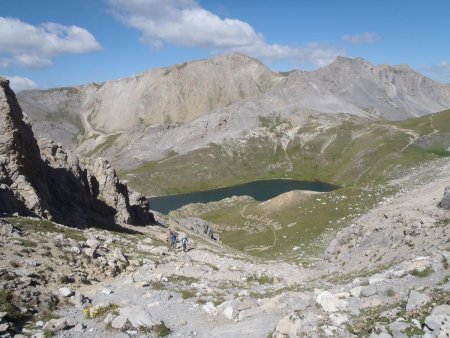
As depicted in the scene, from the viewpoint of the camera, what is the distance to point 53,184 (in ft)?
151

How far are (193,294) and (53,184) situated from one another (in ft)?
90.0

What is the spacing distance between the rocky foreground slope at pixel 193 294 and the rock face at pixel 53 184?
5.67 metres

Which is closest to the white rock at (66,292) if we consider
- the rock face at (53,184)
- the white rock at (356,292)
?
the rock face at (53,184)

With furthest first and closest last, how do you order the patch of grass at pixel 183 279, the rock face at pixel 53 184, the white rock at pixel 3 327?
the rock face at pixel 53 184 < the patch of grass at pixel 183 279 < the white rock at pixel 3 327

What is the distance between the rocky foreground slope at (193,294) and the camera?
1683cm

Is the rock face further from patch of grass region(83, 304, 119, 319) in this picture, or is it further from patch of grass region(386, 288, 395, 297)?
patch of grass region(386, 288, 395, 297)

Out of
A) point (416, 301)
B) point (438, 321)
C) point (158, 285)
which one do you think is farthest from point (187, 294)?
point (438, 321)

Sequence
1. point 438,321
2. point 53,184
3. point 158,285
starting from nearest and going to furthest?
point 438,321 → point 158,285 → point 53,184

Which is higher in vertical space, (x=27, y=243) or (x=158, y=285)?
(x=27, y=243)

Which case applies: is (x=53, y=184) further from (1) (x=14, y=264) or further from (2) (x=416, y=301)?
(2) (x=416, y=301)

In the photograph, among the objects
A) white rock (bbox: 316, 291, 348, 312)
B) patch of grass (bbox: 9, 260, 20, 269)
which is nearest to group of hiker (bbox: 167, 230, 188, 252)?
patch of grass (bbox: 9, 260, 20, 269)

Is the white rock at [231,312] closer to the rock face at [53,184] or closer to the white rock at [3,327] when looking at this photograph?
the white rock at [3,327]

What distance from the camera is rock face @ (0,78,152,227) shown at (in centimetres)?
3634

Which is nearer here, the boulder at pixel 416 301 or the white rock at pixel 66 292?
the boulder at pixel 416 301
